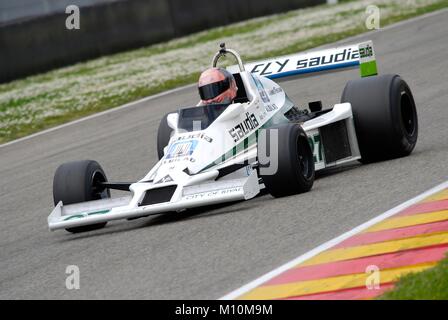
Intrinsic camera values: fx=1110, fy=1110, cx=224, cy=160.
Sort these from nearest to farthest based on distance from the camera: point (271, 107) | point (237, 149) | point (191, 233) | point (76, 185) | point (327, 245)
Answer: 1. point (327, 245)
2. point (191, 233)
3. point (76, 185)
4. point (237, 149)
5. point (271, 107)

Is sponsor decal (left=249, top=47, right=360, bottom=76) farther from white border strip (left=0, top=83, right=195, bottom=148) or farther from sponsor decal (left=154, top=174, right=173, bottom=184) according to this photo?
white border strip (left=0, top=83, right=195, bottom=148)

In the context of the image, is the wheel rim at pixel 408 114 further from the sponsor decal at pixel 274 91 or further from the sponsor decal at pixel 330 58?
the sponsor decal at pixel 274 91

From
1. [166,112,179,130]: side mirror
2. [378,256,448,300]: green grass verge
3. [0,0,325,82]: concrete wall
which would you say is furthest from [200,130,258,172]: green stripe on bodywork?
[0,0,325,82]: concrete wall

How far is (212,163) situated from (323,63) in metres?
2.54

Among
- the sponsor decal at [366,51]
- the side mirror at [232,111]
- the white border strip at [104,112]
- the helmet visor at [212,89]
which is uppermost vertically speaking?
the sponsor decal at [366,51]

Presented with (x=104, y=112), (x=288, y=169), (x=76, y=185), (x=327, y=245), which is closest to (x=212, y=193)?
(x=288, y=169)

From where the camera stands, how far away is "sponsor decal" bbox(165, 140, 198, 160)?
915 centimetres

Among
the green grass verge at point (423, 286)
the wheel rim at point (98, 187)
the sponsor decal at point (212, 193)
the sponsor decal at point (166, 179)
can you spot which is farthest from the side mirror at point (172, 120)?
the green grass verge at point (423, 286)

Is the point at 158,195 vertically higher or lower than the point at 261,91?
lower

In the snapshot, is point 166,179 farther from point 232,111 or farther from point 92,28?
point 92,28

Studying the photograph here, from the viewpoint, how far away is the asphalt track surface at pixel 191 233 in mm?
6809

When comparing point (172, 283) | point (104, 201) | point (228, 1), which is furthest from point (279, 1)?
point (172, 283)

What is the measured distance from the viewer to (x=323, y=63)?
11.2 metres

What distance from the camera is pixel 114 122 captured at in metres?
17.2
